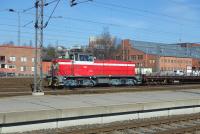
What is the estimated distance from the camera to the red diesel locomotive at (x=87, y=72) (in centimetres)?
3244

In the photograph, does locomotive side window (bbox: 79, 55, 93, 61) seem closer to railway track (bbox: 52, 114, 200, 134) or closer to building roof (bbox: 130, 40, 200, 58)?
railway track (bbox: 52, 114, 200, 134)

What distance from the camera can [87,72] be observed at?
34094 mm

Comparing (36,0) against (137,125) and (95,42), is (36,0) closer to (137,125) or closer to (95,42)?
(137,125)

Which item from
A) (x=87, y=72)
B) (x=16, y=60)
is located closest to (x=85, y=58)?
(x=87, y=72)

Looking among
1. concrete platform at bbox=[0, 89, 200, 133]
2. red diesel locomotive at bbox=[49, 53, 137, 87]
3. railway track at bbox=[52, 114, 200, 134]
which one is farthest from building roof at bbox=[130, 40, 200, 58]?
railway track at bbox=[52, 114, 200, 134]

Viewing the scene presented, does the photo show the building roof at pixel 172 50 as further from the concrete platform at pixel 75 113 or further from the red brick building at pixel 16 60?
the concrete platform at pixel 75 113

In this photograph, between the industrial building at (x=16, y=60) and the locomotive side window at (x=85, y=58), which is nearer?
the locomotive side window at (x=85, y=58)

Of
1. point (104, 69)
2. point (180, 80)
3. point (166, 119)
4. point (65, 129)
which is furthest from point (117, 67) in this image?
point (65, 129)

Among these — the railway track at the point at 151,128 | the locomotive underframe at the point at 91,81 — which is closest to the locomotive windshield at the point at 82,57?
the locomotive underframe at the point at 91,81

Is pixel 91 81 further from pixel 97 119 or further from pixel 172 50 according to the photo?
pixel 172 50

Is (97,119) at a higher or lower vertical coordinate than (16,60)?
lower

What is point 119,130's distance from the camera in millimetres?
12062

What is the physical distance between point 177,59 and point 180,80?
61.0 m

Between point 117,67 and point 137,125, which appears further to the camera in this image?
point 117,67
